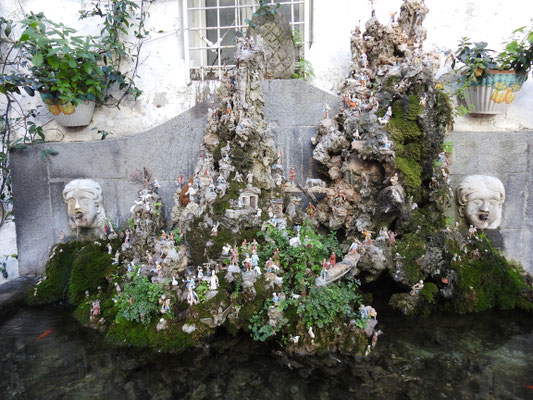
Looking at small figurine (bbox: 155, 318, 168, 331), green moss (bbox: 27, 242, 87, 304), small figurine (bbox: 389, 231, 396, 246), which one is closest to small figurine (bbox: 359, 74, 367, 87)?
small figurine (bbox: 389, 231, 396, 246)

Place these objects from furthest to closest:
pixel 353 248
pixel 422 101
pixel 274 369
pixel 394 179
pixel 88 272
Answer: pixel 88 272 → pixel 422 101 → pixel 394 179 → pixel 353 248 → pixel 274 369

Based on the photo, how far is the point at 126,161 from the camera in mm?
5688

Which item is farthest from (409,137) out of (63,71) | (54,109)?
(54,109)

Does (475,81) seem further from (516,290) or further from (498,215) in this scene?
(516,290)

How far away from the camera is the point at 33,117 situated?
6055mm

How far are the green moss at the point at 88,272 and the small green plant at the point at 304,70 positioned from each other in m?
3.94

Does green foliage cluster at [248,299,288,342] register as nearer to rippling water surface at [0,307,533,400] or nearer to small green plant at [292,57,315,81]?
rippling water surface at [0,307,533,400]

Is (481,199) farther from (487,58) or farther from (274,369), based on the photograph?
(274,369)

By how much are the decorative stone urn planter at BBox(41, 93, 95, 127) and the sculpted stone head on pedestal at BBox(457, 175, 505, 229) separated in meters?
5.82

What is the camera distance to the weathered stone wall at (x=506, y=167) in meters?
5.30

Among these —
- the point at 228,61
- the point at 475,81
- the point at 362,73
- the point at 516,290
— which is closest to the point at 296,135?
the point at 362,73

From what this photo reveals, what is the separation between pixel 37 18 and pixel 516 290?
25.5ft

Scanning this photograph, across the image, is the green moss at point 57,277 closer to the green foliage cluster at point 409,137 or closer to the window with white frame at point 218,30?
the window with white frame at point 218,30

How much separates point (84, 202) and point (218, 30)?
3.53m
